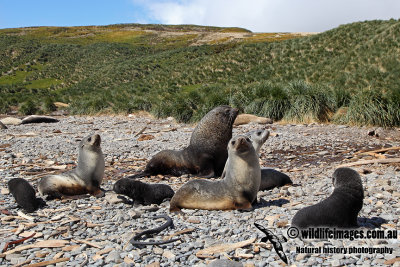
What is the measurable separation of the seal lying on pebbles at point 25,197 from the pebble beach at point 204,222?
0.11m

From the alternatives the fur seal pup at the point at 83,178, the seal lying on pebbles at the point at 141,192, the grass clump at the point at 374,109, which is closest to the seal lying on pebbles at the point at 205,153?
the fur seal pup at the point at 83,178

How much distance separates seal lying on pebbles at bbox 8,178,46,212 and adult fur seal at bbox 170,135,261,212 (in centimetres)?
188

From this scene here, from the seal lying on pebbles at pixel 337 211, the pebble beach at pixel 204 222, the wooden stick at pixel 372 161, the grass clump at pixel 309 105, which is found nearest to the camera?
the pebble beach at pixel 204 222

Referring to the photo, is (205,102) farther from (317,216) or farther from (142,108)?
(317,216)

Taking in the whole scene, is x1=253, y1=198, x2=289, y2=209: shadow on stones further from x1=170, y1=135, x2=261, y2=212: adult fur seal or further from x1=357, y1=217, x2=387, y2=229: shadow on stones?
x1=357, y1=217, x2=387, y2=229: shadow on stones

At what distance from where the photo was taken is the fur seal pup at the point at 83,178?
19.7 ft

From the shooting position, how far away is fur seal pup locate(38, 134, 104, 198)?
5.99m

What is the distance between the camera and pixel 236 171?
502cm

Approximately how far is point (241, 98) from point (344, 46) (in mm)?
13375

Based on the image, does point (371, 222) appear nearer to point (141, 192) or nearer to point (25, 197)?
point (141, 192)

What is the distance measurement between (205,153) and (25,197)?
10.7 feet

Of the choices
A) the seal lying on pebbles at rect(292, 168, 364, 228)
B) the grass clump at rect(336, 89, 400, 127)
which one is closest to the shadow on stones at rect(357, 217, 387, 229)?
the seal lying on pebbles at rect(292, 168, 364, 228)

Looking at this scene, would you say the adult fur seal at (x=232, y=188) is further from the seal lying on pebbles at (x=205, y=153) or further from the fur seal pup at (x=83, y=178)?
the seal lying on pebbles at (x=205, y=153)

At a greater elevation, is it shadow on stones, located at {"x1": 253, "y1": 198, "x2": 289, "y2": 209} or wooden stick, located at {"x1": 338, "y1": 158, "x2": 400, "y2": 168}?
wooden stick, located at {"x1": 338, "y1": 158, "x2": 400, "y2": 168}
